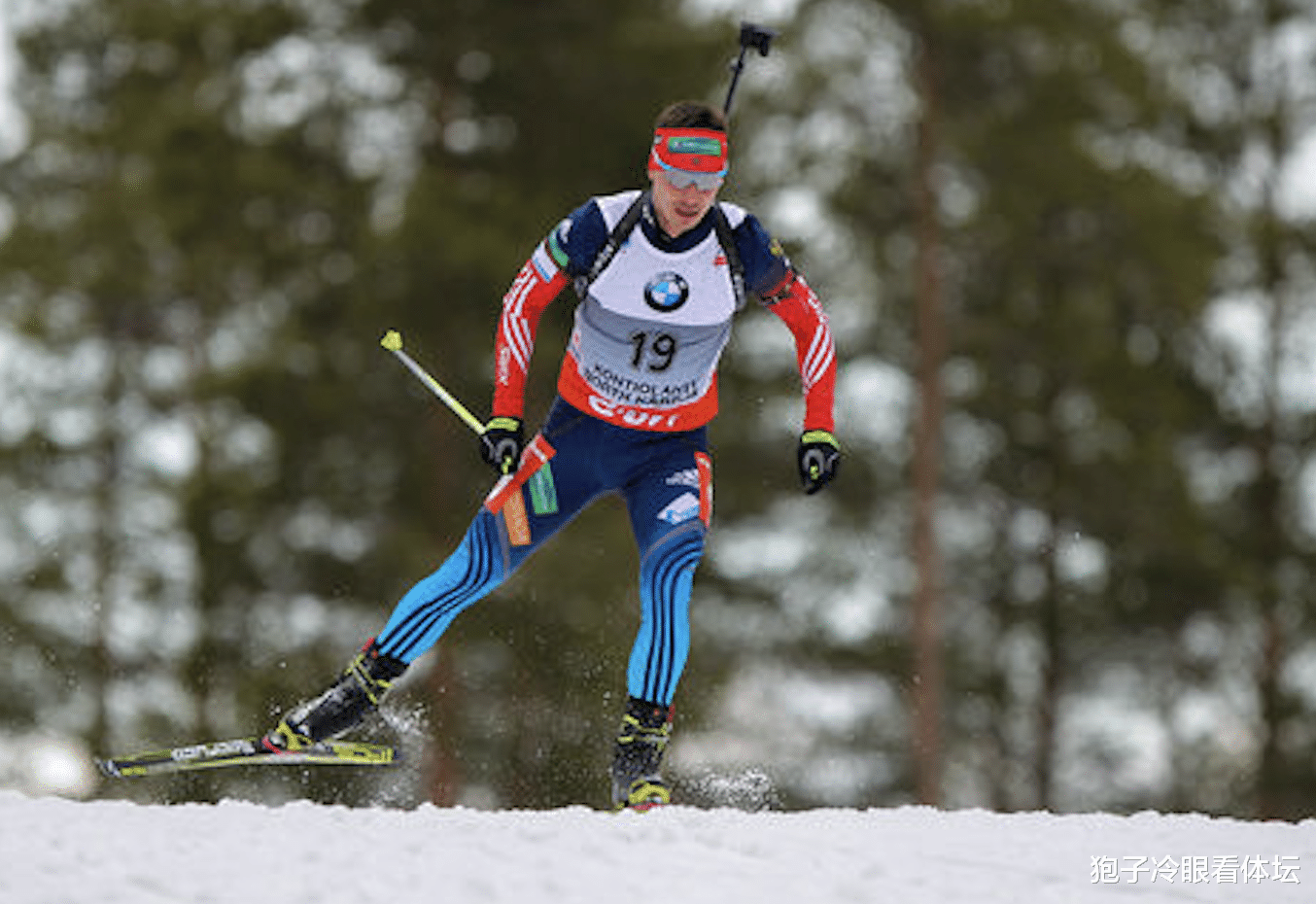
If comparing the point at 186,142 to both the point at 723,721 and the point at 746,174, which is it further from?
the point at 723,721

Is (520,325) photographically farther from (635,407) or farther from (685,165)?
(685,165)

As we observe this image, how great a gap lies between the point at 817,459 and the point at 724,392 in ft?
30.1

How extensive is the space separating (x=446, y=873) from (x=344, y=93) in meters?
10.7

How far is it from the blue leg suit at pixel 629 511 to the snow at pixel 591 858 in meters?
0.71

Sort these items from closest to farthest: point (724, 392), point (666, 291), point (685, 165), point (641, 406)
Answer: point (685, 165) < point (666, 291) < point (641, 406) < point (724, 392)

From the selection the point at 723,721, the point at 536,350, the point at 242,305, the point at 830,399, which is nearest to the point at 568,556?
the point at 536,350

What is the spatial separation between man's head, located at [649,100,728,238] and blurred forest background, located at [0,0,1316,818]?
6.90 m

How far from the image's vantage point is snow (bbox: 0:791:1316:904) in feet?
14.3

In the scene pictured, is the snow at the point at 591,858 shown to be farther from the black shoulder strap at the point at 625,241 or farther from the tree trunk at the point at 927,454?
the tree trunk at the point at 927,454

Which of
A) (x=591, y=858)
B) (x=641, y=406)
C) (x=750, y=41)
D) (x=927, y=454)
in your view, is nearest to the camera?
(x=591, y=858)

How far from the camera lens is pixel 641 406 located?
6.22 meters

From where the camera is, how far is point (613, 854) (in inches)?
184

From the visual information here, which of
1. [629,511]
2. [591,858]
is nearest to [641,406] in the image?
[629,511]

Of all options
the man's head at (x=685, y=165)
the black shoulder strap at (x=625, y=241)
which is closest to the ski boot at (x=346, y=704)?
the black shoulder strap at (x=625, y=241)
